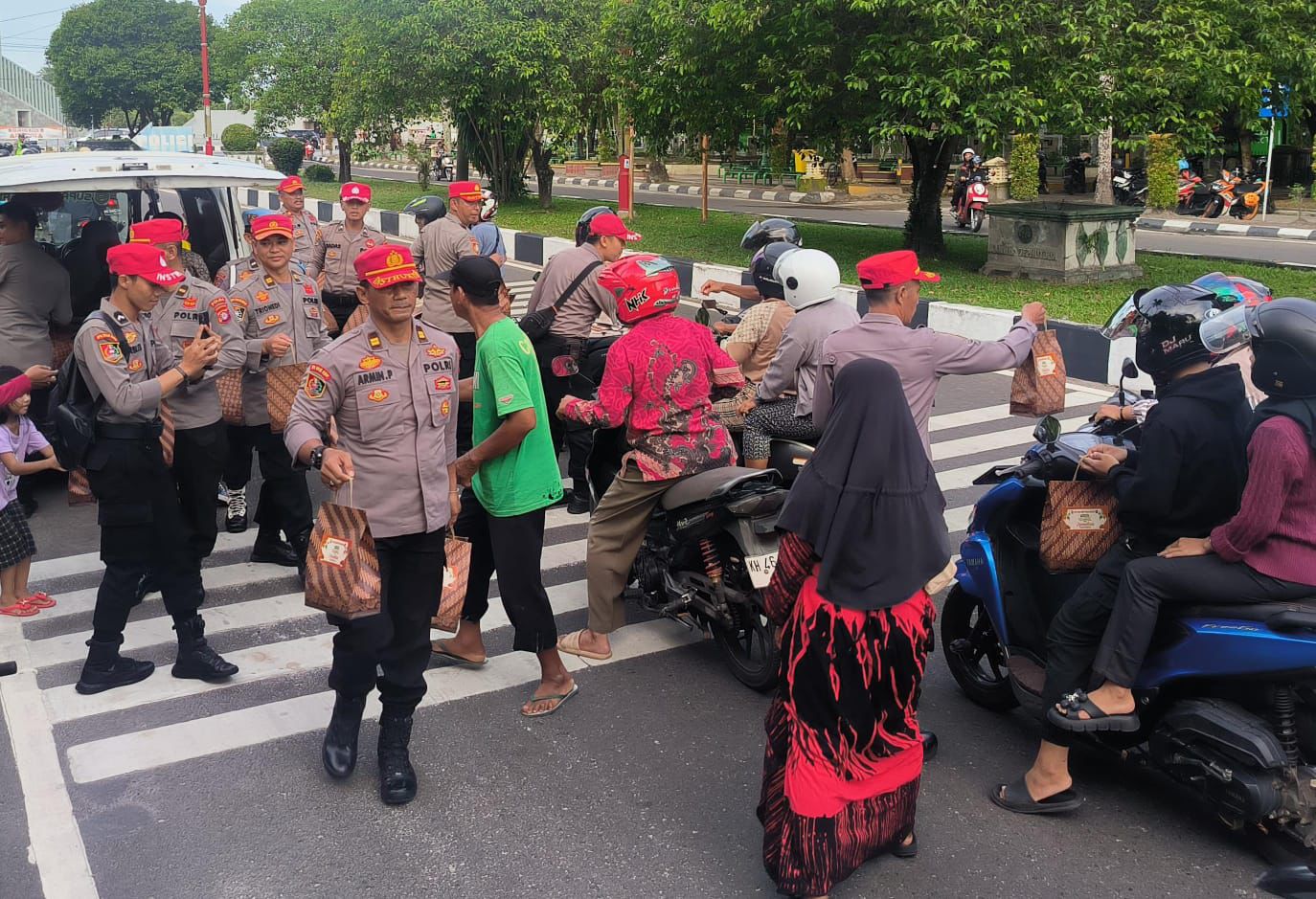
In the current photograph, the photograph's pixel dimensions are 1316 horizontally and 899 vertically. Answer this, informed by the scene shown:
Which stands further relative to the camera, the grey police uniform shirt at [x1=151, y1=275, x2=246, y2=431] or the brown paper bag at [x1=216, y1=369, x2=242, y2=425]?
the brown paper bag at [x1=216, y1=369, x2=242, y2=425]

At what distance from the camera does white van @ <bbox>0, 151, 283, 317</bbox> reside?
254 inches

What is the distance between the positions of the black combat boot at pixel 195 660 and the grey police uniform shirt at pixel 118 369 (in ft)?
2.91

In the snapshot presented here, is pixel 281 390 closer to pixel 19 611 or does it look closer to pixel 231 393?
pixel 231 393

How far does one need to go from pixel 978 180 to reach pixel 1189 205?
625 centimetres

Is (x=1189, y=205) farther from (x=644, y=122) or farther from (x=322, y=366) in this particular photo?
(x=322, y=366)

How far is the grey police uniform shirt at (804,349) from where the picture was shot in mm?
5492

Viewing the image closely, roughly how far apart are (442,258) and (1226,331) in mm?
5671

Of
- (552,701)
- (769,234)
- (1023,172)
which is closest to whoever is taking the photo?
(552,701)

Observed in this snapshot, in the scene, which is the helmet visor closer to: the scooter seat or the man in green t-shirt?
the scooter seat

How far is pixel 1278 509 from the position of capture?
3.50m

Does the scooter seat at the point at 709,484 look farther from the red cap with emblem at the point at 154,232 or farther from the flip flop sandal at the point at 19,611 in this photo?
the flip flop sandal at the point at 19,611

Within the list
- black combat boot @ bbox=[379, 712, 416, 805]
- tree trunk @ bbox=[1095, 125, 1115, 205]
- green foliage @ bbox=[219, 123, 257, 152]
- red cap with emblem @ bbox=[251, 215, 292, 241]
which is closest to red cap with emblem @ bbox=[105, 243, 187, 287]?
red cap with emblem @ bbox=[251, 215, 292, 241]

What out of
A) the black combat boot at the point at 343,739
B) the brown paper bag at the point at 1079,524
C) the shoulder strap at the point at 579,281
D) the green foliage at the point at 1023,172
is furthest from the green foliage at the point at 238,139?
the brown paper bag at the point at 1079,524

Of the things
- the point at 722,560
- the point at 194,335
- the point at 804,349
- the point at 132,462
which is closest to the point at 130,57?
the point at 194,335
